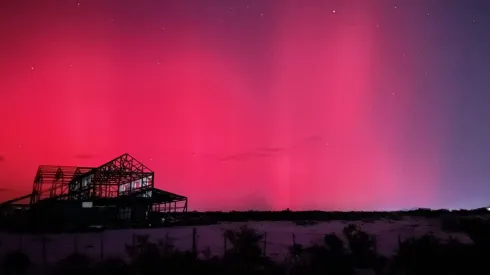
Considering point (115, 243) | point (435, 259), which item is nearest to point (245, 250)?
point (435, 259)

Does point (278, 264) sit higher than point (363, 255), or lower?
lower

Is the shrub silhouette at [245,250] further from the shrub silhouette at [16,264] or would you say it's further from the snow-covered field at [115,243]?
the shrub silhouette at [16,264]

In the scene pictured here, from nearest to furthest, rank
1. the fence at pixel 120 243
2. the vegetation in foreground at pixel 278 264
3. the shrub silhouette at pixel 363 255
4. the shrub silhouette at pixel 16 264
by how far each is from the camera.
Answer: the vegetation in foreground at pixel 278 264 < the shrub silhouette at pixel 16 264 < the shrub silhouette at pixel 363 255 < the fence at pixel 120 243

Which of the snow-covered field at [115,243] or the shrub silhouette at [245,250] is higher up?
the shrub silhouette at [245,250]

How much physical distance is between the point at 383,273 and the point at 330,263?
2.34m

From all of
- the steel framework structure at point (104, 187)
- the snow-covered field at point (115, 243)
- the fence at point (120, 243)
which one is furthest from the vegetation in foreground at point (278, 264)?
the steel framework structure at point (104, 187)

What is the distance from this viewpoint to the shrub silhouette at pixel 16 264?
20127 millimetres

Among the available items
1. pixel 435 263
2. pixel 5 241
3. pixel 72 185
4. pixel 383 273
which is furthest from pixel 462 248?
pixel 72 185

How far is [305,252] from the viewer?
79.9ft

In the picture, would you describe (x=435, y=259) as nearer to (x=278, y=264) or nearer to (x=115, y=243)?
(x=278, y=264)

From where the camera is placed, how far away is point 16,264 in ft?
67.5

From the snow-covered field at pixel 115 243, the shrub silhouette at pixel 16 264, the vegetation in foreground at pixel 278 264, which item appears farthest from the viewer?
the snow-covered field at pixel 115 243

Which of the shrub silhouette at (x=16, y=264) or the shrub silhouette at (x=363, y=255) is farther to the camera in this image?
the shrub silhouette at (x=363, y=255)

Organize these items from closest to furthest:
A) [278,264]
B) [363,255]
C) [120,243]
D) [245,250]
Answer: [278,264] → [245,250] → [363,255] → [120,243]
